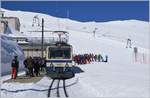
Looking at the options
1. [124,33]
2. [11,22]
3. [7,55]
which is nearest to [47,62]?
[7,55]

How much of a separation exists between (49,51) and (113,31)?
153747 mm

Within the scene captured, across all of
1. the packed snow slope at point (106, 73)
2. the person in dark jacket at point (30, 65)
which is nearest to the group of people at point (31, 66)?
the person in dark jacket at point (30, 65)

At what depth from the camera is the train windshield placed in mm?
36812

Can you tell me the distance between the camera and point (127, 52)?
9781 cm

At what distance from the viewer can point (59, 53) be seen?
37219 millimetres

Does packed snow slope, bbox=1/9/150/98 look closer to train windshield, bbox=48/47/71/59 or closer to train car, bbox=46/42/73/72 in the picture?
train car, bbox=46/42/73/72

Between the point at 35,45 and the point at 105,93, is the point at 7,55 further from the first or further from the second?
the point at 35,45

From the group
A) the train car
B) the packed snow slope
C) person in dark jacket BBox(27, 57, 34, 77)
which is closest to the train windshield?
the train car

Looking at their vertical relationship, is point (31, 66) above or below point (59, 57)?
below

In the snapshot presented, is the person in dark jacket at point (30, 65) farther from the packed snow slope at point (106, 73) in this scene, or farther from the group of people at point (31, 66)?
the packed snow slope at point (106, 73)

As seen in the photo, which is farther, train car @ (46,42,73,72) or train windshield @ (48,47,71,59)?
train windshield @ (48,47,71,59)

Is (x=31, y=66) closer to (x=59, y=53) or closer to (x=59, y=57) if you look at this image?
(x=59, y=57)

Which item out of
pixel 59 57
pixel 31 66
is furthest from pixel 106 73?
pixel 31 66

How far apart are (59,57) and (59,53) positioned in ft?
2.10
